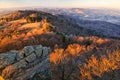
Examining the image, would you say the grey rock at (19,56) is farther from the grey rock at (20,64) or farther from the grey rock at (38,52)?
the grey rock at (38,52)

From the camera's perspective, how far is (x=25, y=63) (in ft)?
161

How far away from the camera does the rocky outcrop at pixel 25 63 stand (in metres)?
43.1

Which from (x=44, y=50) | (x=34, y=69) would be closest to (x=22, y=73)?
(x=34, y=69)

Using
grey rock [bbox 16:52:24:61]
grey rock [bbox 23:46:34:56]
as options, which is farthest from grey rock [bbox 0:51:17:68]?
grey rock [bbox 23:46:34:56]

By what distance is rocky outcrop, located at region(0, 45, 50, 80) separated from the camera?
141 feet

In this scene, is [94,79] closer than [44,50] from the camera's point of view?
Yes

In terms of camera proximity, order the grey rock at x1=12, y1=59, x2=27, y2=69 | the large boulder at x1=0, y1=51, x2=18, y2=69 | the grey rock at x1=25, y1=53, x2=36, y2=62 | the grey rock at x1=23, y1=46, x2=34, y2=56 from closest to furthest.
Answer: the grey rock at x1=12, y1=59, x2=27, y2=69 → the large boulder at x1=0, y1=51, x2=18, y2=69 → the grey rock at x1=25, y1=53, x2=36, y2=62 → the grey rock at x1=23, y1=46, x2=34, y2=56

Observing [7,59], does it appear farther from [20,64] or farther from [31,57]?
[31,57]

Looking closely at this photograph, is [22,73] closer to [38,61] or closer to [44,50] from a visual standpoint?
[38,61]

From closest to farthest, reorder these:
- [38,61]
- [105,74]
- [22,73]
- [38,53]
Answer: [22,73] → [105,74] → [38,61] → [38,53]

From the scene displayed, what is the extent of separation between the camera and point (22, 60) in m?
50.1

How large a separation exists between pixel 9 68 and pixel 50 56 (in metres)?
10.2

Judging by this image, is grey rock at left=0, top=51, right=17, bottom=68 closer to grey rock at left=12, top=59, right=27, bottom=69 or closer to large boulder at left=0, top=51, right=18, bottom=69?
large boulder at left=0, top=51, right=18, bottom=69

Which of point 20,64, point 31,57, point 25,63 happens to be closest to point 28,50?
point 31,57
